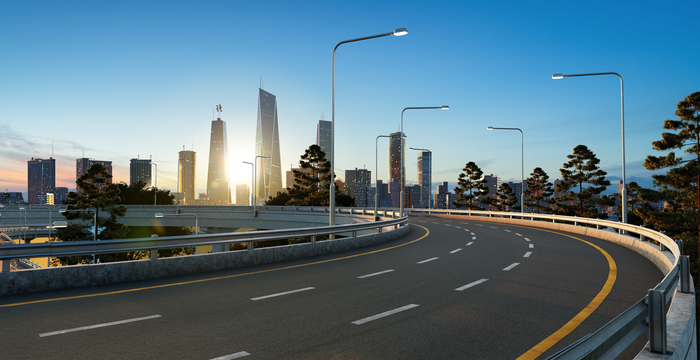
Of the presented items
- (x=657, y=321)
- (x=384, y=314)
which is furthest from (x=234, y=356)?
(x=657, y=321)

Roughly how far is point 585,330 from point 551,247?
11768mm

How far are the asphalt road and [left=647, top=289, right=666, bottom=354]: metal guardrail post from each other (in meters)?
1.08

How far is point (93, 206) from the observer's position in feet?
179

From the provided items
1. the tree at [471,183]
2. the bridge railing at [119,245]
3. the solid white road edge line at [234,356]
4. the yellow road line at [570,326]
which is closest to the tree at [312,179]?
A: the tree at [471,183]

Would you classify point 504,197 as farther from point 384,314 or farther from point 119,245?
point 384,314

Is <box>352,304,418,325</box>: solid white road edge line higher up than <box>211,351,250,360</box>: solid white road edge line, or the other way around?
<box>211,351,250,360</box>: solid white road edge line

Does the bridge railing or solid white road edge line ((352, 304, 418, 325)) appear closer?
solid white road edge line ((352, 304, 418, 325))

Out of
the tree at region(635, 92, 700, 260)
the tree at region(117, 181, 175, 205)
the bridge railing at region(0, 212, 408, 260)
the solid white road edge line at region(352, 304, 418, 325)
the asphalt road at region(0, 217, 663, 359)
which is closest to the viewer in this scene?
the asphalt road at region(0, 217, 663, 359)

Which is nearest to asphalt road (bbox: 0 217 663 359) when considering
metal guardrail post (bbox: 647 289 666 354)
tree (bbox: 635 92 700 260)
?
metal guardrail post (bbox: 647 289 666 354)

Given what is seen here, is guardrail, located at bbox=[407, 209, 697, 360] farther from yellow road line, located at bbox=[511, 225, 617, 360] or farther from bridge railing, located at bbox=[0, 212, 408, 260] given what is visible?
bridge railing, located at bbox=[0, 212, 408, 260]

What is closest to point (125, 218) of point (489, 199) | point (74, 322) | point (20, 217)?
point (20, 217)

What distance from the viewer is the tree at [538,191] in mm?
74812

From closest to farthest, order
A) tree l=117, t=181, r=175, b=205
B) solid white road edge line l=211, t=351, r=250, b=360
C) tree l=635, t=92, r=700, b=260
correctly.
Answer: solid white road edge line l=211, t=351, r=250, b=360 → tree l=635, t=92, r=700, b=260 → tree l=117, t=181, r=175, b=205

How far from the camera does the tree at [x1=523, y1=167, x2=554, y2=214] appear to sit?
245 feet
